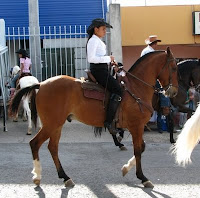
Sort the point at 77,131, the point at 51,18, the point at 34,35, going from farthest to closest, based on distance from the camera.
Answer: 1. the point at 51,18
2. the point at 34,35
3. the point at 77,131

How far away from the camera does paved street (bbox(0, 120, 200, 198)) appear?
5863 mm

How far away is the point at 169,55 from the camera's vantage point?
265 inches

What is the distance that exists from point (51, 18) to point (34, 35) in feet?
9.58

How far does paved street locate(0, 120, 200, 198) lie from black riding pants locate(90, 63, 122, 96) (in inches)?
60.1

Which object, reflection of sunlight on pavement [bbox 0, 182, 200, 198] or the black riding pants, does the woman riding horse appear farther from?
reflection of sunlight on pavement [bbox 0, 182, 200, 198]

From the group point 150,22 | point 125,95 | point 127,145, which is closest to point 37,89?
point 125,95

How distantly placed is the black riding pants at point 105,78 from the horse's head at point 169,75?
3.13 ft

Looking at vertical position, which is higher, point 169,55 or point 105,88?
point 169,55

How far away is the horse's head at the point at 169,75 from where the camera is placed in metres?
6.74

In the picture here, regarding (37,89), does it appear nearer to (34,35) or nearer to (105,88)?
(105,88)

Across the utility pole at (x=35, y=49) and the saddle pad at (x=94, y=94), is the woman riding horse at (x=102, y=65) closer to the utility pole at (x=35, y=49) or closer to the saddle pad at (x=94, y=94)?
the saddle pad at (x=94, y=94)

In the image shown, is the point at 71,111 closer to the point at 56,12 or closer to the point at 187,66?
the point at 187,66

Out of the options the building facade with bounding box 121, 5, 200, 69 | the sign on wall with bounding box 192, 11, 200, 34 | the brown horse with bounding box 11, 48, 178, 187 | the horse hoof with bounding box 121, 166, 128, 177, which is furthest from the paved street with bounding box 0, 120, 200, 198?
the sign on wall with bounding box 192, 11, 200, 34

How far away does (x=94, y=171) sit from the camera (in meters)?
7.08
